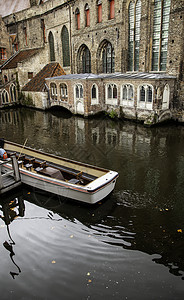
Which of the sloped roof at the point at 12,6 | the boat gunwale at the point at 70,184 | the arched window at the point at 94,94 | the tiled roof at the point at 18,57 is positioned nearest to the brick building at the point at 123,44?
the arched window at the point at 94,94

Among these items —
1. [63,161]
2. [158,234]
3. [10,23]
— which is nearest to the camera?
[158,234]

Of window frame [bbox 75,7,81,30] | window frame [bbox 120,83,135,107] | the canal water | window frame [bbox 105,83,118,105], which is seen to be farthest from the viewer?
window frame [bbox 75,7,81,30]

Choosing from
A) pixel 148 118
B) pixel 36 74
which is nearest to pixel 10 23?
pixel 36 74

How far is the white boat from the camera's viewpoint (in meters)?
7.20

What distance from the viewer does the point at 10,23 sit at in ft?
121

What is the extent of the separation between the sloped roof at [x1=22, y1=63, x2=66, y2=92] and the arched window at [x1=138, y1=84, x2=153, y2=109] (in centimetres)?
1288

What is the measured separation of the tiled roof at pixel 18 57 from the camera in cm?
3136

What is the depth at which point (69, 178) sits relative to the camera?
27.8 ft

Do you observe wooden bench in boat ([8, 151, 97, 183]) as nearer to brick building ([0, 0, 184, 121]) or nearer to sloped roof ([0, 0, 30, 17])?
brick building ([0, 0, 184, 121])

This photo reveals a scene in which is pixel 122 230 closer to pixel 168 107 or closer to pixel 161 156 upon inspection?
pixel 161 156

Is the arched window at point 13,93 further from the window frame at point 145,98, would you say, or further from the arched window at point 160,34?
the arched window at point 160,34

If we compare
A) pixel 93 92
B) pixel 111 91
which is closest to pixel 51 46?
pixel 93 92

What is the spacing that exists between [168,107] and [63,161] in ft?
38.8

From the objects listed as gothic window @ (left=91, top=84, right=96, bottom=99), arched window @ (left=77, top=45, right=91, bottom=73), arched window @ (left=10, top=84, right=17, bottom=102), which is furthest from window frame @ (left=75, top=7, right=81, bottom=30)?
arched window @ (left=10, top=84, right=17, bottom=102)
